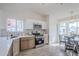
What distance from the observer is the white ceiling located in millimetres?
2312

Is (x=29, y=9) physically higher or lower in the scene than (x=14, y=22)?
higher

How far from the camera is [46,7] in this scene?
2355 millimetres

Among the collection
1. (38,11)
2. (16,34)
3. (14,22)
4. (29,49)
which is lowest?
(29,49)

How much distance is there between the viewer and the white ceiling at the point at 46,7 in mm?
2312

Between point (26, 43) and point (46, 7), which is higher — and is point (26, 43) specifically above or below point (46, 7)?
below

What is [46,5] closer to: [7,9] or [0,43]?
[7,9]

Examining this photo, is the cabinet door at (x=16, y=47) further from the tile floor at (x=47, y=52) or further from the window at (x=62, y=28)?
the window at (x=62, y=28)

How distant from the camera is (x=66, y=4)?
2318 mm

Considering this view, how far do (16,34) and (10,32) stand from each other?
4.9 inches

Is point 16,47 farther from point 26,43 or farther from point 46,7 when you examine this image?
point 46,7

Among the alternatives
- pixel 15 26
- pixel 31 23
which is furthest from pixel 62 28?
pixel 15 26

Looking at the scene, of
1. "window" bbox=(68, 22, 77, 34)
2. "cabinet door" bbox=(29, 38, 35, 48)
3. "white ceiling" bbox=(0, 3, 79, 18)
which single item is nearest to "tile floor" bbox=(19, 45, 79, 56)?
"cabinet door" bbox=(29, 38, 35, 48)

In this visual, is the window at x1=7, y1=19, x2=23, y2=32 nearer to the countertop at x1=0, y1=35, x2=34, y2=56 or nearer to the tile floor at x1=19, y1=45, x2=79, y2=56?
the countertop at x1=0, y1=35, x2=34, y2=56

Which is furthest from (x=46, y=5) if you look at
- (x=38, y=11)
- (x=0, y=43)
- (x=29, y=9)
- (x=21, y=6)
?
(x=0, y=43)
